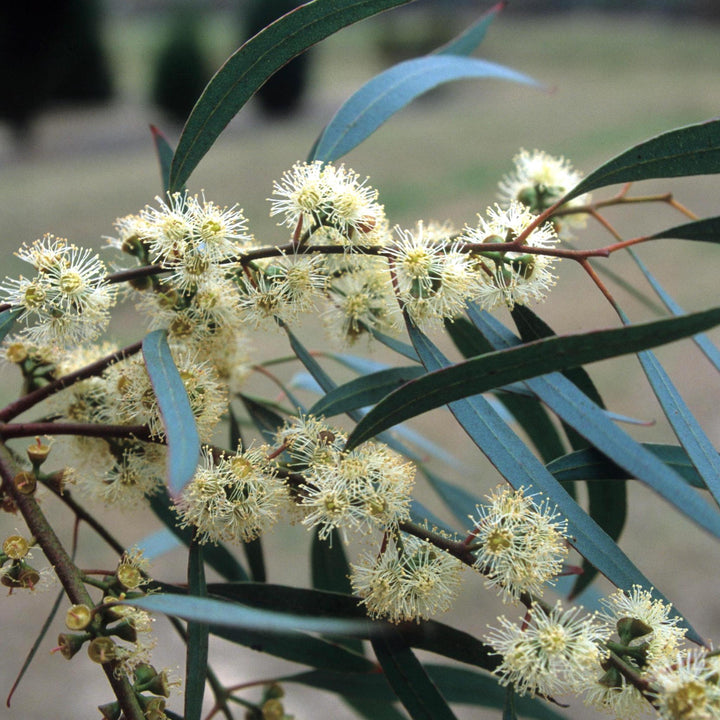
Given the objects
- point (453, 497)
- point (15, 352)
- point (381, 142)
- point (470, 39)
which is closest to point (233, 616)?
point (15, 352)

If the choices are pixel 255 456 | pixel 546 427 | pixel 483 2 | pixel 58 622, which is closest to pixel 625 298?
pixel 58 622

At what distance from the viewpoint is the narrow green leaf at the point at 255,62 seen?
0.58 m

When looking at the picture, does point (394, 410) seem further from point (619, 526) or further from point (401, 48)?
point (401, 48)

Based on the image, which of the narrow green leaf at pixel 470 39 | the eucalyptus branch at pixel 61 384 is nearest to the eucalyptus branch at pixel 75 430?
the eucalyptus branch at pixel 61 384

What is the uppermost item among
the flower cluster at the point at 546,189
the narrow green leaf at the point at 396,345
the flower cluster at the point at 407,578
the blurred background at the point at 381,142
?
the blurred background at the point at 381,142

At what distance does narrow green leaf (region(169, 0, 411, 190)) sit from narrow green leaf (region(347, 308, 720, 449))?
0.27 metres

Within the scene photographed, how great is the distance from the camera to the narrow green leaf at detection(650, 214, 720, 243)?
1.72ft

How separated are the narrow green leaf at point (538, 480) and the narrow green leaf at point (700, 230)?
0.47ft

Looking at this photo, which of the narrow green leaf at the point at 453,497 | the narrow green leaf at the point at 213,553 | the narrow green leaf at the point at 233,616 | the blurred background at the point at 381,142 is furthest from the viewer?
the blurred background at the point at 381,142

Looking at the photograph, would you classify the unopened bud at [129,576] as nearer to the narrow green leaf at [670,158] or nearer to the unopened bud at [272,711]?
the unopened bud at [272,711]

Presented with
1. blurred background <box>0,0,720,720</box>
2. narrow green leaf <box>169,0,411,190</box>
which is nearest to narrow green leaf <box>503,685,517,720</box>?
narrow green leaf <box>169,0,411,190</box>

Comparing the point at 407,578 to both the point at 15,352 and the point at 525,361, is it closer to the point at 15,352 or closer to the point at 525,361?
the point at 525,361

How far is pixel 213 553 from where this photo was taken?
0.71 metres

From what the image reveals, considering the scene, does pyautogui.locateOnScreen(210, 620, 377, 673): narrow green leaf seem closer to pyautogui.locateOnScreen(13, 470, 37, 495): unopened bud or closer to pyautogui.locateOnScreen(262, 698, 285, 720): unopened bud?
pyautogui.locateOnScreen(262, 698, 285, 720): unopened bud
